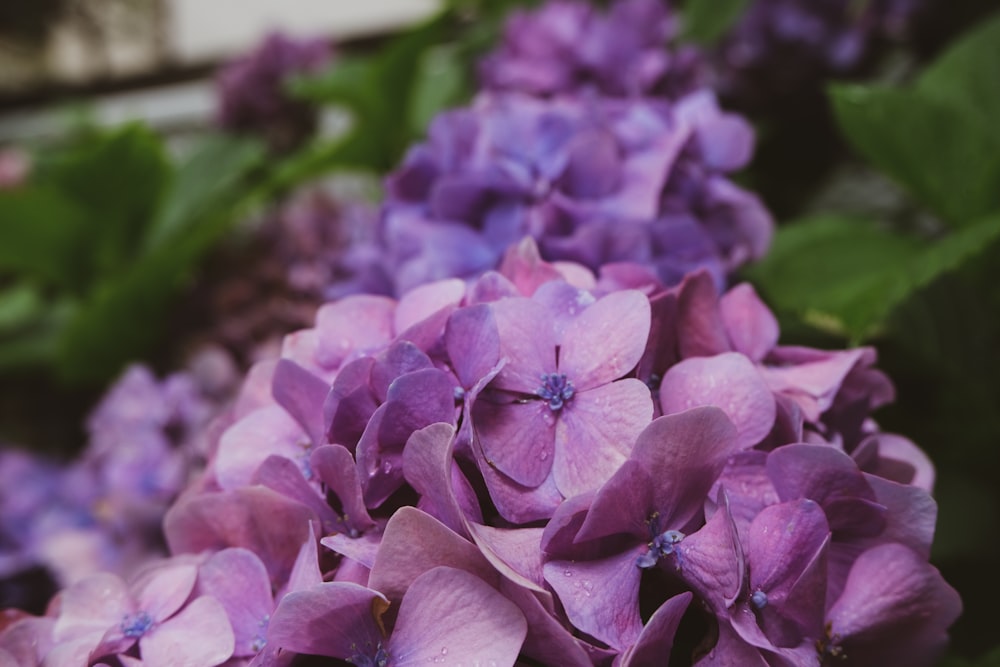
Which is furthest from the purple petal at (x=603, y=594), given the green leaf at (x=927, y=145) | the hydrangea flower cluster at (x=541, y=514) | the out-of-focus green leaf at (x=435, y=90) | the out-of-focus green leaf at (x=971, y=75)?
the out-of-focus green leaf at (x=435, y=90)

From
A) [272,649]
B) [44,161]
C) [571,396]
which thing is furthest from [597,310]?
[44,161]

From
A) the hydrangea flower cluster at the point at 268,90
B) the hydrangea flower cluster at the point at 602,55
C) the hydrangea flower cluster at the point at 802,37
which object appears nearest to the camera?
the hydrangea flower cluster at the point at 602,55

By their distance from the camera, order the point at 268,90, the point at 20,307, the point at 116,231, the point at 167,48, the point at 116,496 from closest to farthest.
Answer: the point at 116,496 → the point at 116,231 → the point at 20,307 → the point at 268,90 → the point at 167,48

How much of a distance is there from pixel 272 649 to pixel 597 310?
138mm

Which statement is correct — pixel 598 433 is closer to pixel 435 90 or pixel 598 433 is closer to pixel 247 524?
pixel 247 524

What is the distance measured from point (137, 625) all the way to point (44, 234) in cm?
55

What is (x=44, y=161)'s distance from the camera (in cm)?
94

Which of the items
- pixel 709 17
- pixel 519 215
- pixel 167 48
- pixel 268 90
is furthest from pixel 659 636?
pixel 167 48

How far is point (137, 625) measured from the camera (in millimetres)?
253

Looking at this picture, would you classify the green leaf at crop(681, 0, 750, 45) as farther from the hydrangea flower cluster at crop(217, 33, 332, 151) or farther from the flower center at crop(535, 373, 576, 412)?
the hydrangea flower cluster at crop(217, 33, 332, 151)

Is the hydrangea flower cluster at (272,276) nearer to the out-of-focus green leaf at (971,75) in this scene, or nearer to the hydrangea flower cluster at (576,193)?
the hydrangea flower cluster at (576,193)

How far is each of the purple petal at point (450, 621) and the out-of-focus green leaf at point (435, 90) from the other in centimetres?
57

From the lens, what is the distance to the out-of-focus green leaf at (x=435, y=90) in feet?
2.50

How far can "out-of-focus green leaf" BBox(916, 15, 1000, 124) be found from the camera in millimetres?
536
